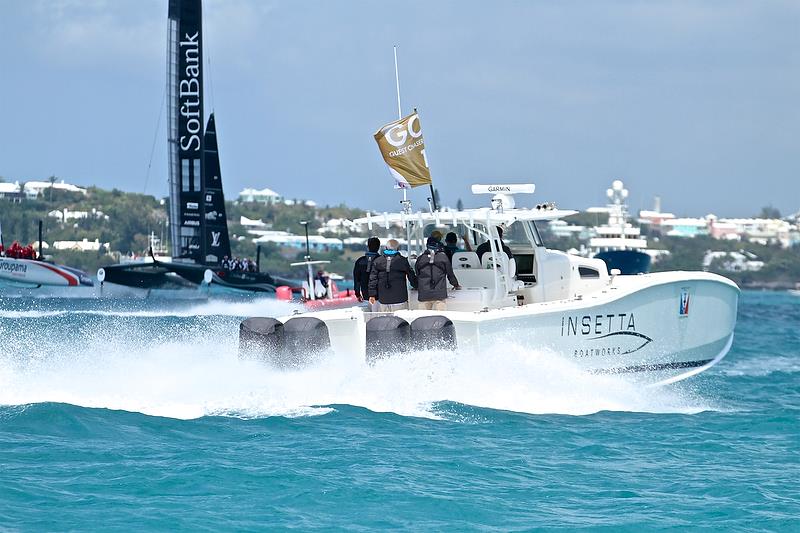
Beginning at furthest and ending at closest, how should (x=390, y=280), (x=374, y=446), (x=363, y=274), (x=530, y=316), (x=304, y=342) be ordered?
1. (x=363, y=274)
2. (x=390, y=280)
3. (x=530, y=316)
4. (x=304, y=342)
5. (x=374, y=446)

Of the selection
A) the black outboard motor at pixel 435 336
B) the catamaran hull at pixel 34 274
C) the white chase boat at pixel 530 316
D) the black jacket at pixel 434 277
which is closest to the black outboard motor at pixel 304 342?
the white chase boat at pixel 530 316

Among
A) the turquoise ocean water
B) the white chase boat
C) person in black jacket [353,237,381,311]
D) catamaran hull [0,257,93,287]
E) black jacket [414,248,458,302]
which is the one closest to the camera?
the turquoise ocean water

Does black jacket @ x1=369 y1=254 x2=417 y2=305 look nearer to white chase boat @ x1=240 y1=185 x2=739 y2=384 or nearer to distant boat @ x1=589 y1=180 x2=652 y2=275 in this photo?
white chase boat @ x1=240 y1=185 x2=739 y2=384

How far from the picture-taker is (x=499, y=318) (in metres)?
13.6

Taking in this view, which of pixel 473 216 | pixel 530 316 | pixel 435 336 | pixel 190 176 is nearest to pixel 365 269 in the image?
pixel 473 216

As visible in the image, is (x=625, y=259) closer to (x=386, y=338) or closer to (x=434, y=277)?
(x=434, y=277)

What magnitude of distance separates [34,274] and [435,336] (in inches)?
1720

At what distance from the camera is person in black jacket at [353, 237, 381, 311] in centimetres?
1503

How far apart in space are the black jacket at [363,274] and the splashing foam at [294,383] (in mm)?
1483

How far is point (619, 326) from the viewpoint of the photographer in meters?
14.9

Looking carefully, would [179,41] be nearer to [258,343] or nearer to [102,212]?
[258,343]

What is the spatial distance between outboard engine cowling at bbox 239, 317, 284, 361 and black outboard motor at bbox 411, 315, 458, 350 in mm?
1534

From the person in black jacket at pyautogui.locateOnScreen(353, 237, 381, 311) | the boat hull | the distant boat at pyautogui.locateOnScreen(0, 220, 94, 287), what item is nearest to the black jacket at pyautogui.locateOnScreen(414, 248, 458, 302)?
the person in black jacket at pyautogui.locateOnScreen(353, 237, 381, 311)

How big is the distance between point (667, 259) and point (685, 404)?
7966 cm
